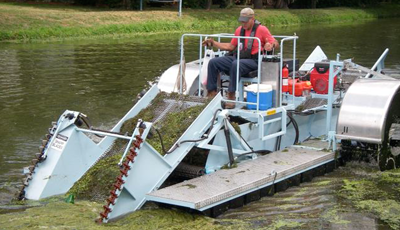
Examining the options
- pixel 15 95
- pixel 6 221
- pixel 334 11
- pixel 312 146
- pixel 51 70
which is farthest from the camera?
pixel 334 11

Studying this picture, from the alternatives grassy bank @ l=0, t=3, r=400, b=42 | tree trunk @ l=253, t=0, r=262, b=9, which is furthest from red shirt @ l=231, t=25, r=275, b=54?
tree trunk @ l=253, t=0, r=262, b=9

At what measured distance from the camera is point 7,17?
103 feet

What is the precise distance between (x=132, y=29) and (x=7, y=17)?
20.1 feet

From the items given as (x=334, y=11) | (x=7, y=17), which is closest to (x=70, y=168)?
(x=7, y=17)

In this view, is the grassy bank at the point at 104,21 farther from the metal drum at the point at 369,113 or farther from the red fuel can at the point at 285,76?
the metal drum at the point at 369,113

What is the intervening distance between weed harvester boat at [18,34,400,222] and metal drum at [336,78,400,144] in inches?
0.6

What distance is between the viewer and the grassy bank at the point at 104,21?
30.7 metres

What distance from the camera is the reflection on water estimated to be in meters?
12.9

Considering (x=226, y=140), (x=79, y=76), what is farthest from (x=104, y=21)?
(x=226, y=140)

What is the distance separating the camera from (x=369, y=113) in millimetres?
9680

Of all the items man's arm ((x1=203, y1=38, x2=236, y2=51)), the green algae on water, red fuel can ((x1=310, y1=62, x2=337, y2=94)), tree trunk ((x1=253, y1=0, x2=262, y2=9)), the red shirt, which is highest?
tree trunk ((x1=253, y1=0, x2=262, y2=9))

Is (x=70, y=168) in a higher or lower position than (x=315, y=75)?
lower

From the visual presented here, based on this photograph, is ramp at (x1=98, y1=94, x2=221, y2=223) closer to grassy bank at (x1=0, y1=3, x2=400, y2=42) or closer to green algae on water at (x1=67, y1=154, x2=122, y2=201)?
green algae on water at (x1=67, y1=154, x2=122, y2=201)

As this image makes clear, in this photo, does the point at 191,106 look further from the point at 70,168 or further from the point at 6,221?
the point at 6,221
